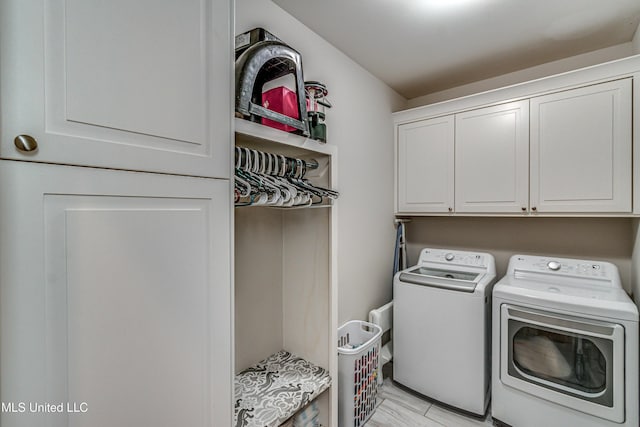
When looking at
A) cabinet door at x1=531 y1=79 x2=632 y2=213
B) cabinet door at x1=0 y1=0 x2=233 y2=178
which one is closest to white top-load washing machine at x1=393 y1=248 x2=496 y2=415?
cabinet door at x1=531 y1=79 x2=632 y2=213

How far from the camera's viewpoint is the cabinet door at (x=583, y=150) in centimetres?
179

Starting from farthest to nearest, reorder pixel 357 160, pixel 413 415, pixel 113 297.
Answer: pixel 357 160 < pixel 413 415 < pixel 113 297

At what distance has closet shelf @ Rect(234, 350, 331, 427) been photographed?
4.03 ft

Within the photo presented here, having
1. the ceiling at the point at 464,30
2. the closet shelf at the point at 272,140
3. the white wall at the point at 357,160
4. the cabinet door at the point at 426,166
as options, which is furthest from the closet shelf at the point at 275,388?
the ceiling at the point at 464,30

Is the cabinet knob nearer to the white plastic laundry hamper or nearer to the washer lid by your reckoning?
the white plastic laundry hamper

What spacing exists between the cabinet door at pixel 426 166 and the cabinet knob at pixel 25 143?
96.1 inches

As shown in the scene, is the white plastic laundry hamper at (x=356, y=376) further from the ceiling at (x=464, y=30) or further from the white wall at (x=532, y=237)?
the ceiling at (x=464, y=30)

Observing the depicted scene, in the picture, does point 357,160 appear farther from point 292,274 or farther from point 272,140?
point 272,140

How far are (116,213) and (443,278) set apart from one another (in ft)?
6.67

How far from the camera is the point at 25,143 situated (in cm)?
58

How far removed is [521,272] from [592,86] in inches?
50.4

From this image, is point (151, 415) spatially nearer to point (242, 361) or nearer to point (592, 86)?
point (242, 361)

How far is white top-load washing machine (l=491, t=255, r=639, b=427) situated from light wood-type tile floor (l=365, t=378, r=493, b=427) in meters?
0.21

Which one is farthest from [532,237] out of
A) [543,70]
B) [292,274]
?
[292,274]
